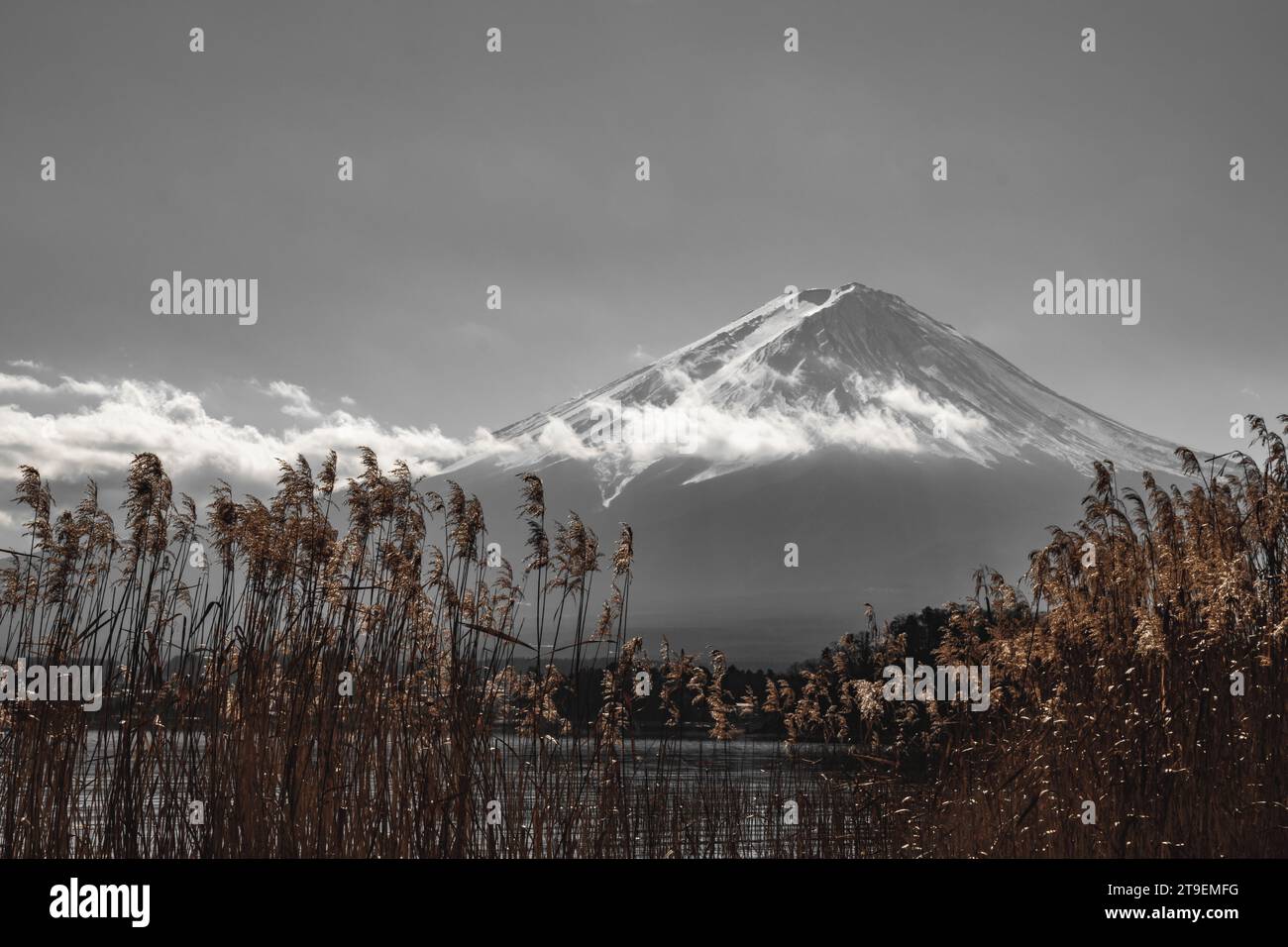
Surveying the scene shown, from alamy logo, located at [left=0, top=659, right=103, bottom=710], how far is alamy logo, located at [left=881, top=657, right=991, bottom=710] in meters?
4.34

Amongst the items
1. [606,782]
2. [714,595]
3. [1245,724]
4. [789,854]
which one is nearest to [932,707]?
[789,854]

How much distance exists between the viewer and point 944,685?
20.4ft

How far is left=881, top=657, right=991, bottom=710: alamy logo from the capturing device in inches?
235
